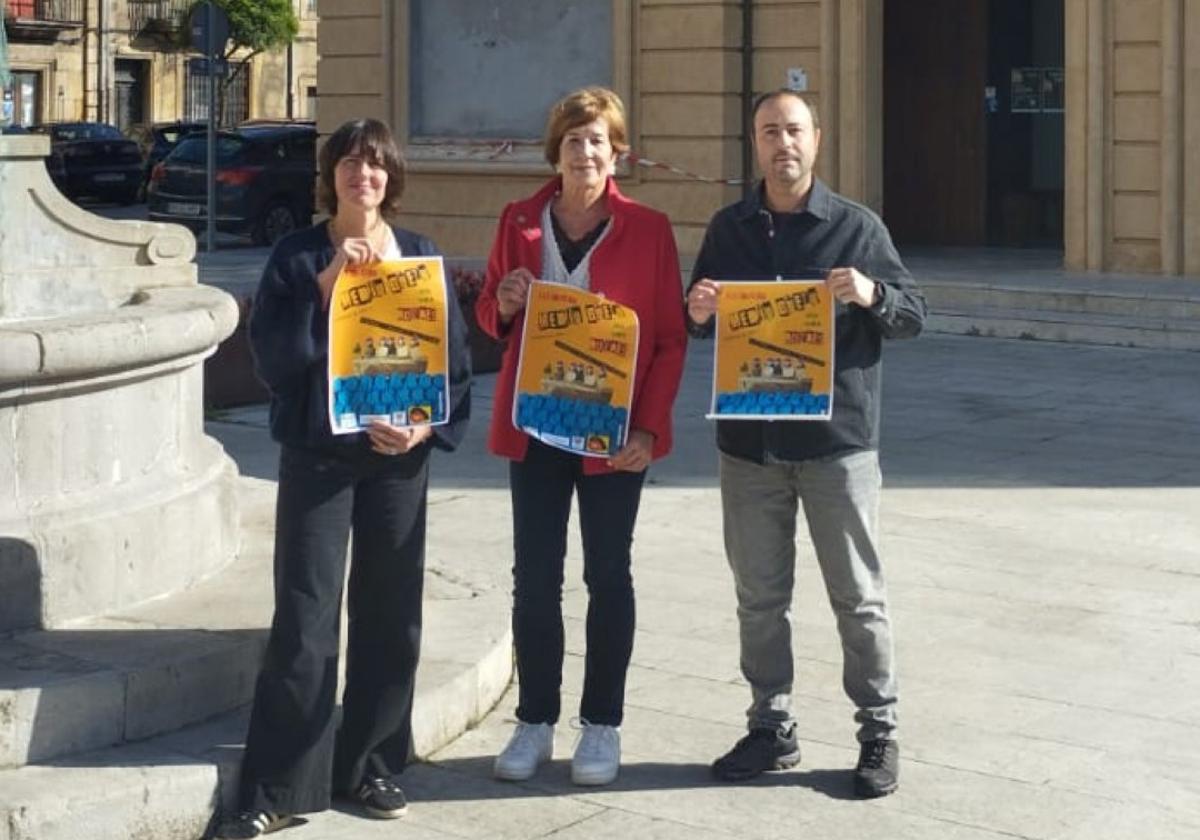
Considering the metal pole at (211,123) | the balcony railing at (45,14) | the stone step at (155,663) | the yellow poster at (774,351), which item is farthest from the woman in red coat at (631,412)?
the balcony railing at (45,14)

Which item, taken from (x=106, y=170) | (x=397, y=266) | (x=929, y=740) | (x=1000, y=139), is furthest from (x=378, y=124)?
(x=106, y=170)

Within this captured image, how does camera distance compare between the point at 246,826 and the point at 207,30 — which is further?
the point at 207,30

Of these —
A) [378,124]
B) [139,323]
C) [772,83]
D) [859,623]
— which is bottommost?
[859,623]

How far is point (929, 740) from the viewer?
21.2 feet

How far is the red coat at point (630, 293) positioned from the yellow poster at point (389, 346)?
0.22 m

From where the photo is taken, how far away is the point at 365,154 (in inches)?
221

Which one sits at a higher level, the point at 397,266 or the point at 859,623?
the point at 397,266

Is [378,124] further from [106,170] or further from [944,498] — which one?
[106,170]

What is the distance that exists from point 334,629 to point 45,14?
52.8 meters

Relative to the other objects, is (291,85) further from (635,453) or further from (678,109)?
(635,453)

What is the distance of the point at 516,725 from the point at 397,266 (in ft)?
4.82

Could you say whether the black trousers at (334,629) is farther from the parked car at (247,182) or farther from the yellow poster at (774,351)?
the parked car at (247,182)

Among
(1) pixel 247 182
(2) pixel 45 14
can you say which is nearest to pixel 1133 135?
(1) pixel 247 182

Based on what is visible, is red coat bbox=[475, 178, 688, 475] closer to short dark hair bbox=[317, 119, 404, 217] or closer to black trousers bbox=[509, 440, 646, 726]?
black trousers bbox=[509, 440, 646, 726]
